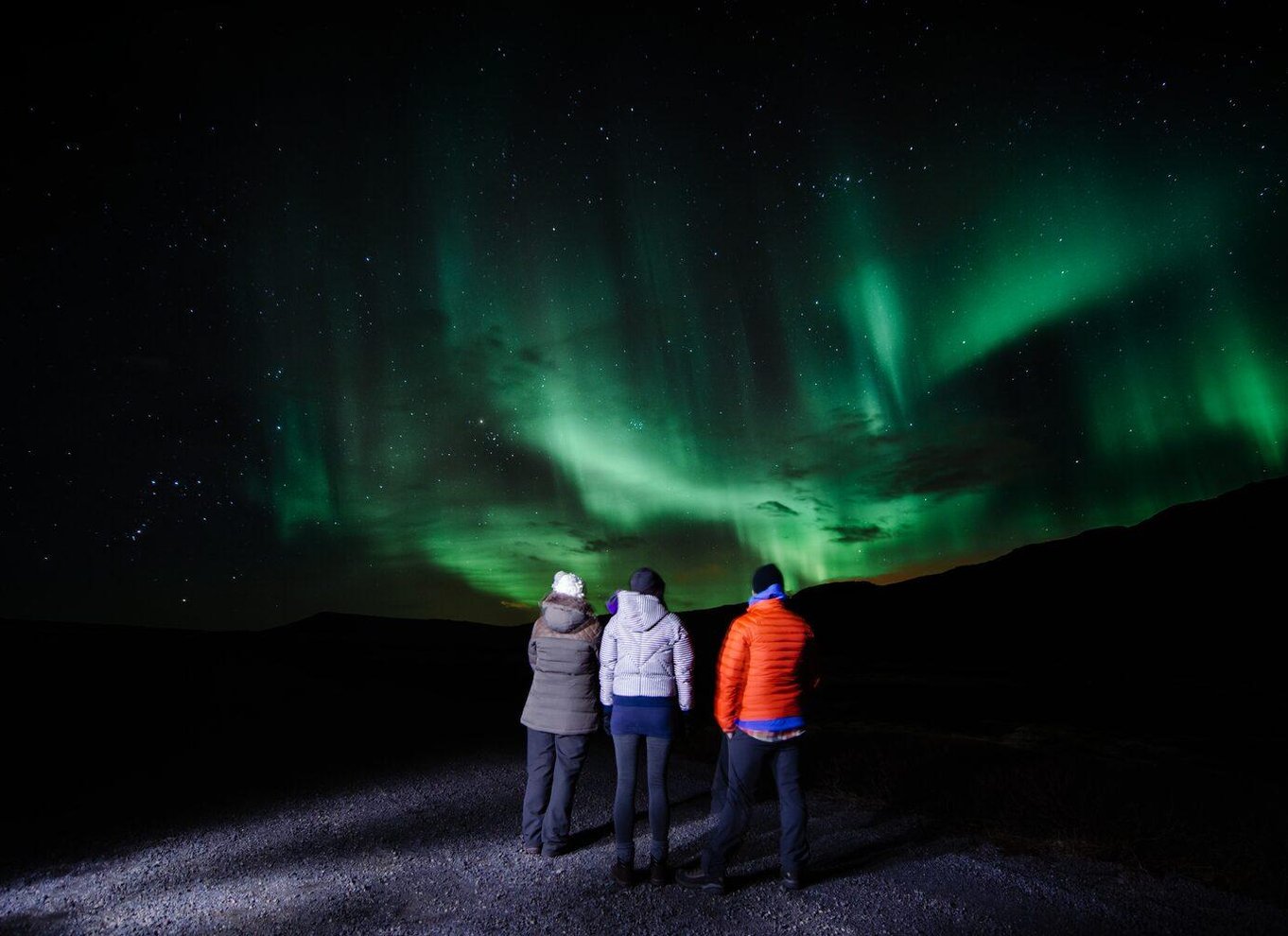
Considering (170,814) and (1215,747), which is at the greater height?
(170,814)

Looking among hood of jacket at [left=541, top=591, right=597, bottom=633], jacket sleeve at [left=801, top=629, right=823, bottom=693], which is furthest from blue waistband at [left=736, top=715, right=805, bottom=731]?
hood of jacket at [left=541, top=591, right=597, bottom=633]

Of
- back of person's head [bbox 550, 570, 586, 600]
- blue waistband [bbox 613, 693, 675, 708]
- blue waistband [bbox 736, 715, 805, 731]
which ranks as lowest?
blue waistband [bbox 736, 715, 805, 731]

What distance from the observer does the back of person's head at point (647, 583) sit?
4.72 metres

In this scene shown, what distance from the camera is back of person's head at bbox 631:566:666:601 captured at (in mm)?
4723

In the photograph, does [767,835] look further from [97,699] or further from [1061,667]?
[1061,667]

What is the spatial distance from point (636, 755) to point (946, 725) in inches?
682

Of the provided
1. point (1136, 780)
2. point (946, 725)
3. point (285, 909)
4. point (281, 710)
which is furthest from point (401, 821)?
point (946, 725)

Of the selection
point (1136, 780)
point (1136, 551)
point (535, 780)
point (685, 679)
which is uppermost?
point (1136, 551)

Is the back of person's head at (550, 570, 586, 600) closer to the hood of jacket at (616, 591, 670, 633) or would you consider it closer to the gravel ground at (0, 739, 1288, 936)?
the hood of jacket at (616, 591, 670, 633)

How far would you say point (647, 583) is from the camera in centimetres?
472

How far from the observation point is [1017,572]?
12744 cm

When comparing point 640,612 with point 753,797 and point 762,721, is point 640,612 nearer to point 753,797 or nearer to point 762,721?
point 762,721

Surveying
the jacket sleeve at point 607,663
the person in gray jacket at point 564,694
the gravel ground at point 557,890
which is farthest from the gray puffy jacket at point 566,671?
the gravel ground at point 557,890

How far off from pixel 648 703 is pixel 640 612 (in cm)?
63
